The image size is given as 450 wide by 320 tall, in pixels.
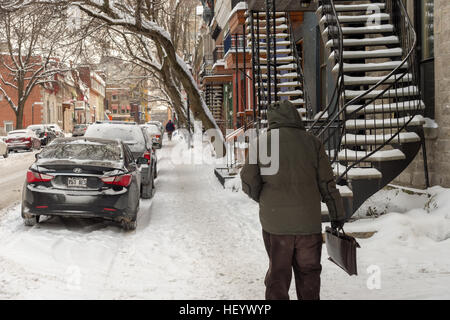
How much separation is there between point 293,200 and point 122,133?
956 centimetres

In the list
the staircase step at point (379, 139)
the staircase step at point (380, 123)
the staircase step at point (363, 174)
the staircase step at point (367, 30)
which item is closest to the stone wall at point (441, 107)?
the staircase step at point (380, 123)

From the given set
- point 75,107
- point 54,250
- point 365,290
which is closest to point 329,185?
point 365,290

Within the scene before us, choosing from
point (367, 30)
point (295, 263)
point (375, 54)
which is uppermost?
point (367, 30)

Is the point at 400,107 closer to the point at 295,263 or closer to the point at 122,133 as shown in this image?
the point at 295,263

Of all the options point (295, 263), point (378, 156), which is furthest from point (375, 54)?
point (295, 263)

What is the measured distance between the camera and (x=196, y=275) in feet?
19.8

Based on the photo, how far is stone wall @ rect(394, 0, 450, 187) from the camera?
27.3 ft

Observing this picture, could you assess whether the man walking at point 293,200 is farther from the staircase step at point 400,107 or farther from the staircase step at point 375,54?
the staircase step at point 375,54

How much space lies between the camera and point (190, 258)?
6.86 metres

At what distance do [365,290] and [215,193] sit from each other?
26.0 ft

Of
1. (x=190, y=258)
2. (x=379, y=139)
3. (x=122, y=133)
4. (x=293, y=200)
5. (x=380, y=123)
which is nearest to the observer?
→ (x=293, y=200)

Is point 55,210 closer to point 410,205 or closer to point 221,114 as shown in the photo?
point 410,205

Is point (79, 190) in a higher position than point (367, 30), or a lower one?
lower

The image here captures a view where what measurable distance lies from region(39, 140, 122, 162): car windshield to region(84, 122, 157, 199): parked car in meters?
2.87
